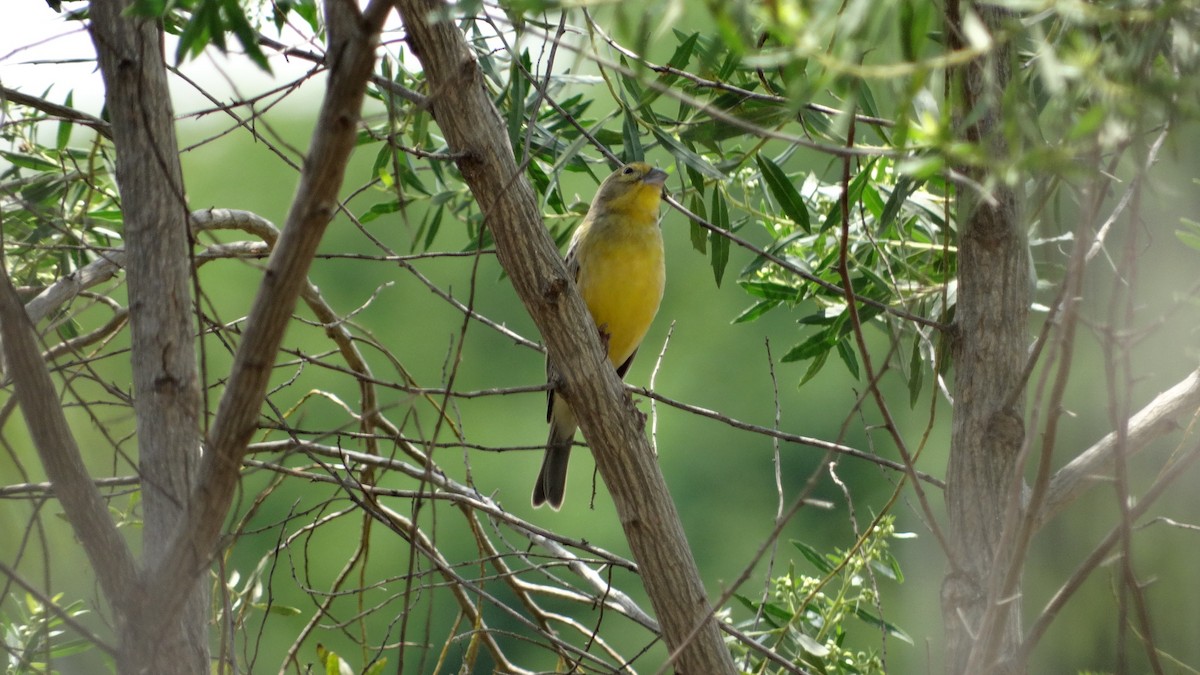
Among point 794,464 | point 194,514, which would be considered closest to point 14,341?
point 194,514

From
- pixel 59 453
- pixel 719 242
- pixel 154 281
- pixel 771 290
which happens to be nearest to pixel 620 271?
pixel 771 290

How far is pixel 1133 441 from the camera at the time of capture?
8.93 ft

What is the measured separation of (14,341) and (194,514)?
449mm

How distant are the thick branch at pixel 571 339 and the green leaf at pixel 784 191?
35.8 inches

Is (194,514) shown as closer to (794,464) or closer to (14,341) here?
(14,341)

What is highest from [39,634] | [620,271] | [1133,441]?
[620,271]

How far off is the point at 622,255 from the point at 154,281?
9.42 feet

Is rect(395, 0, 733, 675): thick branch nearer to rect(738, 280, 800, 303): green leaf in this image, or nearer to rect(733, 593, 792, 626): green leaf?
rect(733, 593, 792, 626): green leaf

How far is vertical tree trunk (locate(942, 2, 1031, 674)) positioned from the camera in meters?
2.59

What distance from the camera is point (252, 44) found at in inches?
64.9

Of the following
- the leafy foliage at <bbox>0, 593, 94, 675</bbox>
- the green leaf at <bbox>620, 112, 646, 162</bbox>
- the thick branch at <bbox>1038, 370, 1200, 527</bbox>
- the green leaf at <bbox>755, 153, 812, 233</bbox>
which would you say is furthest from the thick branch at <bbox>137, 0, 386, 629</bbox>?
the green leaf at <bbox>755, 153, 812, 233</bbox>

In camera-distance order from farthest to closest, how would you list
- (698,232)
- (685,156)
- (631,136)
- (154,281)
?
(698,232), (631,136), (685,156), (154,281)

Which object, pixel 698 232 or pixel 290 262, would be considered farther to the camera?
pixel 698 232

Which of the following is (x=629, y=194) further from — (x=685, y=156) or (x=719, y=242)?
(x=685, y=156)
